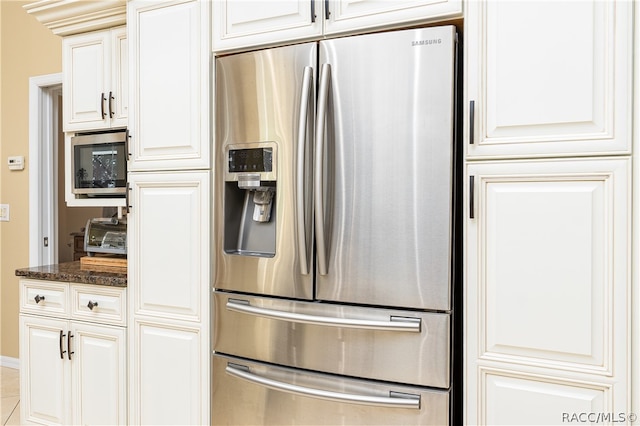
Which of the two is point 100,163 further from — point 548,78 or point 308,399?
point 548,78

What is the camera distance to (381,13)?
5.28ft

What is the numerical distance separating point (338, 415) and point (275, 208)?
818 millimetres

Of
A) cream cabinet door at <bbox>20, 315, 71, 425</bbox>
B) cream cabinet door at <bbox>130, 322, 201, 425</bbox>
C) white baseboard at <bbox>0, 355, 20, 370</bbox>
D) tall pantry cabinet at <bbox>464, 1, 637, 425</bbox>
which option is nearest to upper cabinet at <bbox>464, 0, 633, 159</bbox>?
tall pantry cabinet at <bbox>464, 1, 637, 425</bbox>

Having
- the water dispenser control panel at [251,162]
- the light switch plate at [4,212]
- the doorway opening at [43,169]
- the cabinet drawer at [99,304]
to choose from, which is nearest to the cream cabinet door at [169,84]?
the water dispenser control panel at [251,162]

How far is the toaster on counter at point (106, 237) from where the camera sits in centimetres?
256

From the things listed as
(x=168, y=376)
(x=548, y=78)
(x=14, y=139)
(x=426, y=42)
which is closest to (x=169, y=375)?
(x=168, y=376)

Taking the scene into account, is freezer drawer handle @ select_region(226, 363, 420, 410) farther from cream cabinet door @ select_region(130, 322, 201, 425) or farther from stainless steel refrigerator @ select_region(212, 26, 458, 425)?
cream cabinet door @ select_region(130, 322, 201, 425)

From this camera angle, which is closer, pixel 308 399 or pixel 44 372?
pixel 308 399

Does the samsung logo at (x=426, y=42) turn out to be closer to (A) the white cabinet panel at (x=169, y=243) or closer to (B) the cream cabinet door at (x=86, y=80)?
(A) the white cabinet panel at (x=169, y=243)

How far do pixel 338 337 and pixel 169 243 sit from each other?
0.85 metres

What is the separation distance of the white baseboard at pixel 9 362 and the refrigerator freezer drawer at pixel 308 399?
8.35 ft

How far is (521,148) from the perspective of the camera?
4.69 ft

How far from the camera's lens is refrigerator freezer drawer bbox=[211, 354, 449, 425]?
1548mm

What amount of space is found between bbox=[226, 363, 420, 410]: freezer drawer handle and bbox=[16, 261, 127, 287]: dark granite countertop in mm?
717
